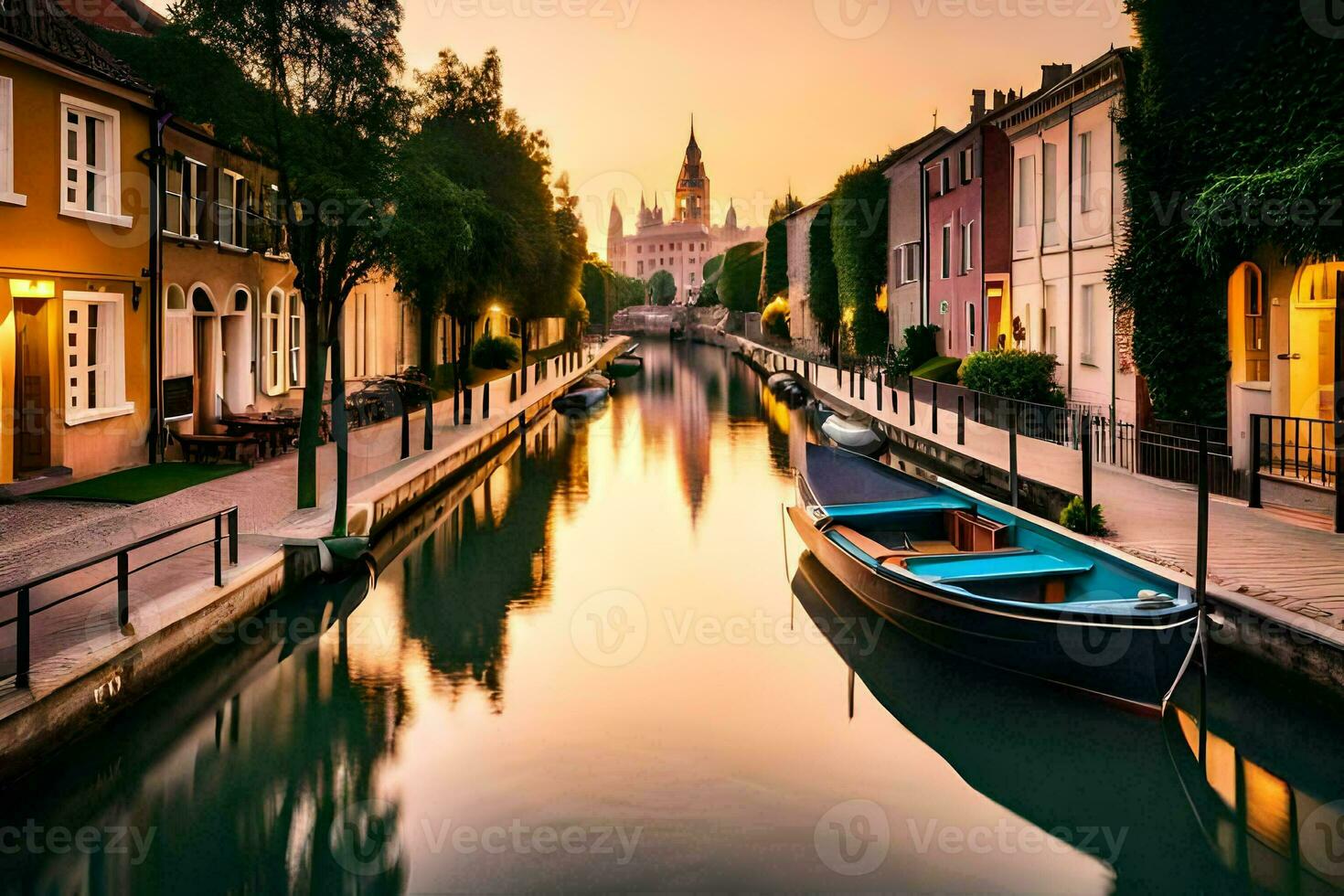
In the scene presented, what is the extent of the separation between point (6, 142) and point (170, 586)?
7.66 meters

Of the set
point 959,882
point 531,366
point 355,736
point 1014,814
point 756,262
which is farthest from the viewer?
point 756,262

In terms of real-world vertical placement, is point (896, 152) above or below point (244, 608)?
above

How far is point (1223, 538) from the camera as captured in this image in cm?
1356

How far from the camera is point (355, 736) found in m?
10.3

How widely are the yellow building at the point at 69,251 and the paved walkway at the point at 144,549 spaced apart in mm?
1824

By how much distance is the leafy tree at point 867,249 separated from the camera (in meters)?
50.5

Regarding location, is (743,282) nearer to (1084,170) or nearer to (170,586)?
(1084,170)

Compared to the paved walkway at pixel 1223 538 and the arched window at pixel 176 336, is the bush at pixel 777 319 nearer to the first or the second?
the paved walkway at pixel 1223 538

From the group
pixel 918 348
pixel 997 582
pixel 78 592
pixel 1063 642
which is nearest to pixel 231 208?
pixel 78 592

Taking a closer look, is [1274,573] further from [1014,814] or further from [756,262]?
[756,262]

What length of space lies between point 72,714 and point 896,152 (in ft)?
148

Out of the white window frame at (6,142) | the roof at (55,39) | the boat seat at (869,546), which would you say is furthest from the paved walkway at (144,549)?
the boat seat at (869,546)

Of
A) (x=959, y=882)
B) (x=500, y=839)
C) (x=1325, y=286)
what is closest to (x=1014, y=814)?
(x=959, y=882)

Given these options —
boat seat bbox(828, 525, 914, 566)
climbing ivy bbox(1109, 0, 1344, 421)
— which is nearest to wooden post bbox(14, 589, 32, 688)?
boat seat bbox(828, 525, 914, 566)
